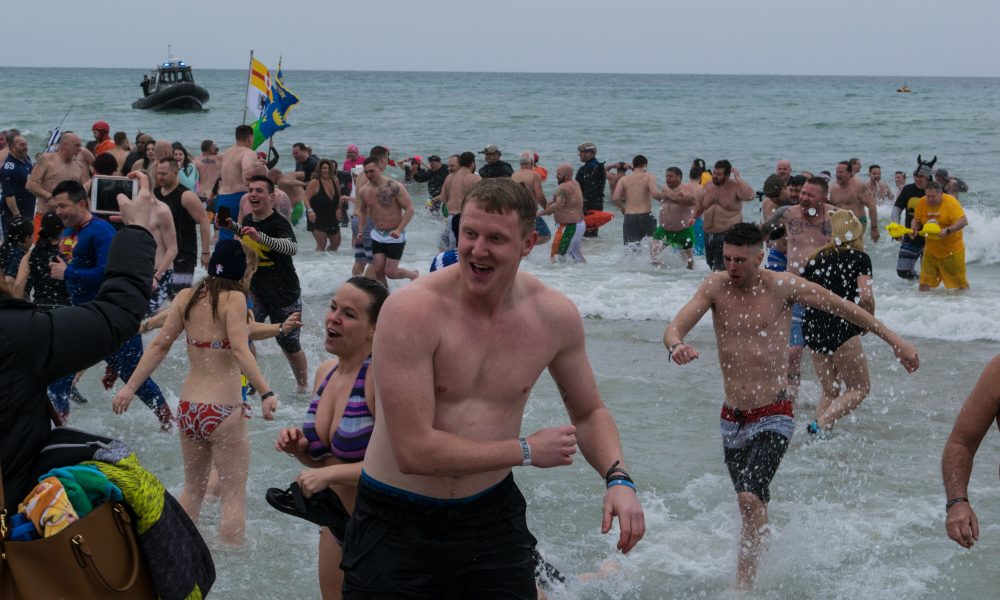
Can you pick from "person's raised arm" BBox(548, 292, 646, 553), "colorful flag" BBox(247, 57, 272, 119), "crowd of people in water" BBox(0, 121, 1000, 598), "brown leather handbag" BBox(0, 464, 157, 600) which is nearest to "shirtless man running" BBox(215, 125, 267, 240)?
"crowd of people in water" BBox(0, 121, 1000, 598)

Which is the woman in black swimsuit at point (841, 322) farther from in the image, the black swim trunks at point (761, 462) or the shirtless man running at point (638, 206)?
the shirtless man running at point (638, 206)

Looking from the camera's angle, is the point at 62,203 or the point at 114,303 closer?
the point at 114,303

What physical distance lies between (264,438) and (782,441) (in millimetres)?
3833

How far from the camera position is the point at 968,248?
1789cm

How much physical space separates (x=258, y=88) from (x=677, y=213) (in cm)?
597

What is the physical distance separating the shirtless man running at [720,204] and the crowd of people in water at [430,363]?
191 cm

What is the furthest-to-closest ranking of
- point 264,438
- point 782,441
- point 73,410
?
point 73,410 < point 264,438 < point 782,441

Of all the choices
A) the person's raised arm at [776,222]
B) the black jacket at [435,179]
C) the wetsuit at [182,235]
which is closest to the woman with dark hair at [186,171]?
the wetsuit at [182,235]

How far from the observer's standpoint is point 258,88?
47.0 ft

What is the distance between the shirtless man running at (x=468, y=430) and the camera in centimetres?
276

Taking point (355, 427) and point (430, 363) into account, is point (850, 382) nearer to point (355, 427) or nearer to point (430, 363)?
point (355, 427)

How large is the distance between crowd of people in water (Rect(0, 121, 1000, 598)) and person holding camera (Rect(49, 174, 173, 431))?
17 millimetres

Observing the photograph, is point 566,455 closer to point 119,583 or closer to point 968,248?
point 119,583

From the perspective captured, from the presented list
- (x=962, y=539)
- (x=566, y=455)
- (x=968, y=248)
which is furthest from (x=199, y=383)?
(x=968, y=248)
